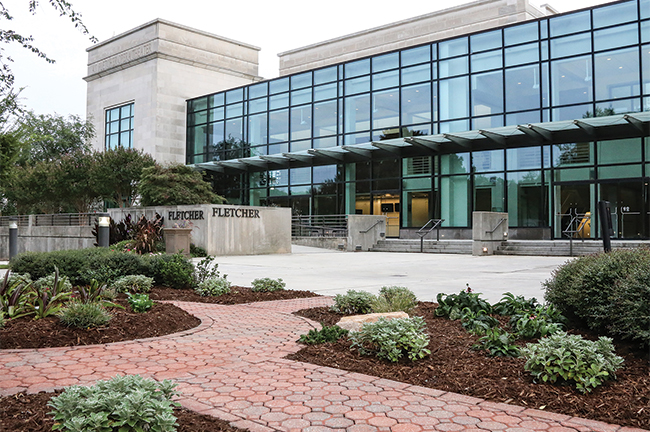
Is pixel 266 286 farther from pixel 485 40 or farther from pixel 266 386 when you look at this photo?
pixel 485 40

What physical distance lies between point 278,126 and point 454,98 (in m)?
13.3

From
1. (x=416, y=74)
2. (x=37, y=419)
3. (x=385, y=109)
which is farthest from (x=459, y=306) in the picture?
(x=385, y=109)

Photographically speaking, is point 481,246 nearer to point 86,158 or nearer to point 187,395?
point 187,395

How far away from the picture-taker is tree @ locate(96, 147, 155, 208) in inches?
1447

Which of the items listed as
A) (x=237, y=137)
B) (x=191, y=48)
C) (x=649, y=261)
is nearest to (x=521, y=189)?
(x=237, y=137)

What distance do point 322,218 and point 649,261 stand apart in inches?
1205

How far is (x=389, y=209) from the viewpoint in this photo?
33.8m

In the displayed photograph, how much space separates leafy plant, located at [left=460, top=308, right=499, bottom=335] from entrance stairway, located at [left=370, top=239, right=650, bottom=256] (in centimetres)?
1553

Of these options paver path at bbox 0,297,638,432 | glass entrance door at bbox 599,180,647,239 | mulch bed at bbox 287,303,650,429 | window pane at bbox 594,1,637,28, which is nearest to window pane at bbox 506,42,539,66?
window pane at bbox 594,1,637,28

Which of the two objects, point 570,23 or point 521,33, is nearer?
point 570,23

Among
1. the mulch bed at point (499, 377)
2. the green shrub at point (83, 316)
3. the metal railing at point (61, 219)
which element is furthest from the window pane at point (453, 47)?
the green shrub at point (83, 316)

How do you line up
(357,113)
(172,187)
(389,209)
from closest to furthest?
(172,187) → (389,209) → (357,113)

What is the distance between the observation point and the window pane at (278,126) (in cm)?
3844

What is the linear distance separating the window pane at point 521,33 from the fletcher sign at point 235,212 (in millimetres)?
17026
